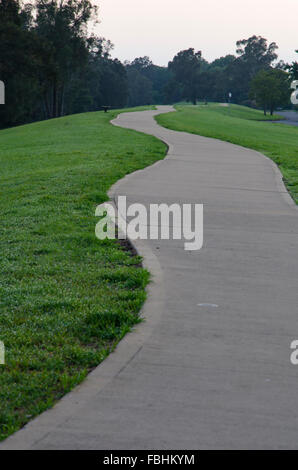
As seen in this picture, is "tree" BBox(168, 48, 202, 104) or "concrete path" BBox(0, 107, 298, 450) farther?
"tree" BBox(168, 48, 202, 104)

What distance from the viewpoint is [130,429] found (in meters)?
3.21

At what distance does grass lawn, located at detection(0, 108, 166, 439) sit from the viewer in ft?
12.2

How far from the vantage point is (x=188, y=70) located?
11531cm

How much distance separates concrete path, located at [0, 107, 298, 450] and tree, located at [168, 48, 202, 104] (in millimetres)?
108955

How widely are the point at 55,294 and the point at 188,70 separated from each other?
378 feet

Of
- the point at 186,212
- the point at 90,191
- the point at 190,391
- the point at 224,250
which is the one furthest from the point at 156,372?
the point at 90,191

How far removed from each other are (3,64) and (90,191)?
131ft
